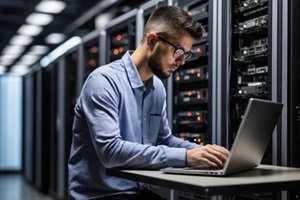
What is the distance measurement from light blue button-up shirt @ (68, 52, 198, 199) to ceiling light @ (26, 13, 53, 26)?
6789 mm

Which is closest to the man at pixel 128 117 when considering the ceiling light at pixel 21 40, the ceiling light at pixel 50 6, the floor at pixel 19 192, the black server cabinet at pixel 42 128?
the floor at pixel 19 192

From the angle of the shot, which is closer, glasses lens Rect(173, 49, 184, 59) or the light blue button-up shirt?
the light blue button-up shirt

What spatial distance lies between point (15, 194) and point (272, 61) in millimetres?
5855

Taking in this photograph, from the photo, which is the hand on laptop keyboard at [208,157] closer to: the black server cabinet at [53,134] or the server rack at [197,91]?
the server rack at [197,91]

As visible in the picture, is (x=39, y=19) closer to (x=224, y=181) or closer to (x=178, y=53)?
(x=178, y=53)

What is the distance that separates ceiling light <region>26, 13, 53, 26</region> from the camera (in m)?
8.40

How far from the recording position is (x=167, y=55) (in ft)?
6.29

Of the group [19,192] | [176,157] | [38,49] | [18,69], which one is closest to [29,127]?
[19,192]

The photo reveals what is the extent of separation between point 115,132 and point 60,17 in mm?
7358

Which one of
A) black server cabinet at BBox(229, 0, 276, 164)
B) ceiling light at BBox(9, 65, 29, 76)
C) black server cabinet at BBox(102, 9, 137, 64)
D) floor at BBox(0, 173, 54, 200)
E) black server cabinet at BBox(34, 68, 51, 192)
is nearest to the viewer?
black server cabinet at BBox(229, 0, 276, 164)

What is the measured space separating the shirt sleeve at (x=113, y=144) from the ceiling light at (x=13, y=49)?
10550 millimetres

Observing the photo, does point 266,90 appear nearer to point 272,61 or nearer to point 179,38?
point 272,61

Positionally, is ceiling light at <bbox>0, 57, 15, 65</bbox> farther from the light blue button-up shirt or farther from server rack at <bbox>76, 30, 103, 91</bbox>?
the light blue button-up shirt

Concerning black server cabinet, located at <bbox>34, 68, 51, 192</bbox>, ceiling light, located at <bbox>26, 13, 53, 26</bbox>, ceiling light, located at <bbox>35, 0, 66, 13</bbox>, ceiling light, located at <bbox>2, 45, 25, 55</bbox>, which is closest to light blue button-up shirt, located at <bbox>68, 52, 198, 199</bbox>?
black server cabinet, located at <bbox>34, 68, 51, 192</bbox>
